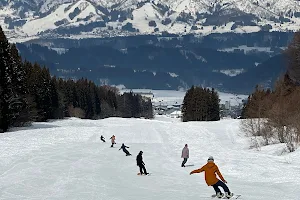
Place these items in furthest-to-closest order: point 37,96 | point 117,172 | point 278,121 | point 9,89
A: point 37,96, point 9,89, point 278,121, point 117,172

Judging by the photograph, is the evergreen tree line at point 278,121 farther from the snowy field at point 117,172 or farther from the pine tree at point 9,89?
the pine tree at point 9,89

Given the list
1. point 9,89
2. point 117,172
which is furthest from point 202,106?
point 117,172

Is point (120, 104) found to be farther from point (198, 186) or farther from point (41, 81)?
point (198, 186)

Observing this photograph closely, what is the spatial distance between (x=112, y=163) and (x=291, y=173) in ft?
44.6

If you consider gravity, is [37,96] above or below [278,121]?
below

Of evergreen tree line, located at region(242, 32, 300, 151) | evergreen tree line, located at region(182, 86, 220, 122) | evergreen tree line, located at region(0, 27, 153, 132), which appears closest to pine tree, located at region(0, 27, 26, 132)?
evergreen tree line, located at region(0, 27, 153, 132)

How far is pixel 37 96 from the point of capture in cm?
8269

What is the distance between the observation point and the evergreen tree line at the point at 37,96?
2180 inches

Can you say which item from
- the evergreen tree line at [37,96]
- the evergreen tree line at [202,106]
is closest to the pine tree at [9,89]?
the evergreen tree line at [37,96]

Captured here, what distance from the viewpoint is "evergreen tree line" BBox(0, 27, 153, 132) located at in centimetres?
5538

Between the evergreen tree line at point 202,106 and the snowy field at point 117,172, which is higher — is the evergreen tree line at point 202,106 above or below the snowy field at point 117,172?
below

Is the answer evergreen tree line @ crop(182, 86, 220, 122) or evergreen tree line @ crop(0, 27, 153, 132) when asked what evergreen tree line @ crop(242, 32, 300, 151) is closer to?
evergreen tree line @ crop(0, 27, 153, 132)

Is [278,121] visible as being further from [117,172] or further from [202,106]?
[202,106]

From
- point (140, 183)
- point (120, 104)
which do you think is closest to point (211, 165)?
point (140, 183)
